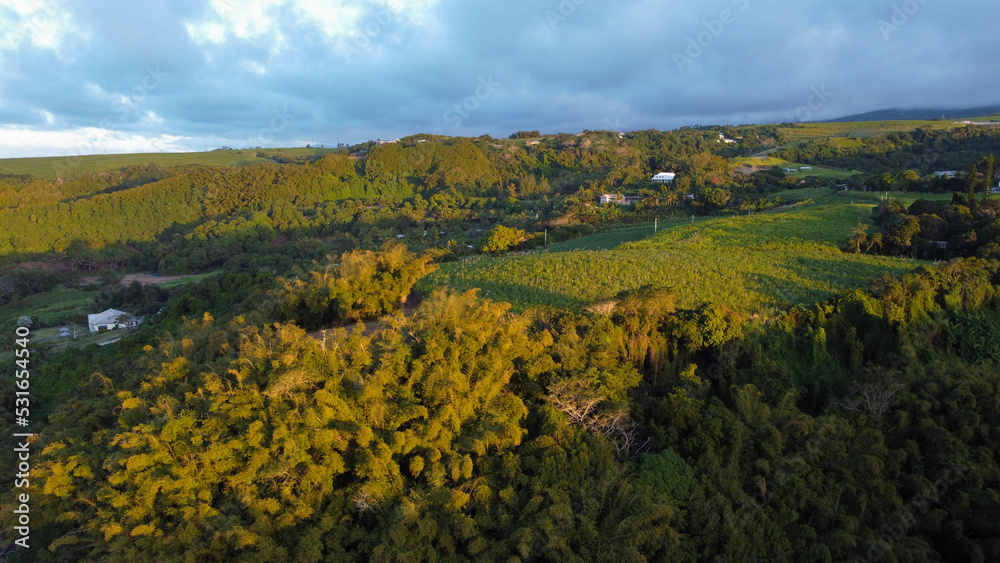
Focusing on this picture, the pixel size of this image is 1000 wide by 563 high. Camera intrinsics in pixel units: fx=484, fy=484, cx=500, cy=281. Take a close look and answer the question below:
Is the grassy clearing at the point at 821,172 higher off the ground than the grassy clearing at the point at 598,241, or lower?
higher

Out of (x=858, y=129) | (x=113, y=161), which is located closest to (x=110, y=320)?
(x=113, y=161)

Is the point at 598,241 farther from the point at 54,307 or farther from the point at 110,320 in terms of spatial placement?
the point at 54,307

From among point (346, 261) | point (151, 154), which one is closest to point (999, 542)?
point (346, 261)

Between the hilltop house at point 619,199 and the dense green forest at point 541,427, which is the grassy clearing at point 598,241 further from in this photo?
the hilltop house at point 619,199

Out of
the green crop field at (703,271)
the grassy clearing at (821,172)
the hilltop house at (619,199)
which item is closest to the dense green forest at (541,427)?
the green crop field at (703,271)

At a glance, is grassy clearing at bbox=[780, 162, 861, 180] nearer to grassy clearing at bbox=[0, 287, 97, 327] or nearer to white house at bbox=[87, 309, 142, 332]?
white house at bbox=[87, 309, 142, 332]

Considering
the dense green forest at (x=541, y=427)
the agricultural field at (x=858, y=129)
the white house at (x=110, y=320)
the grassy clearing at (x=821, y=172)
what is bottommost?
the white house at (x=110, y=320)
